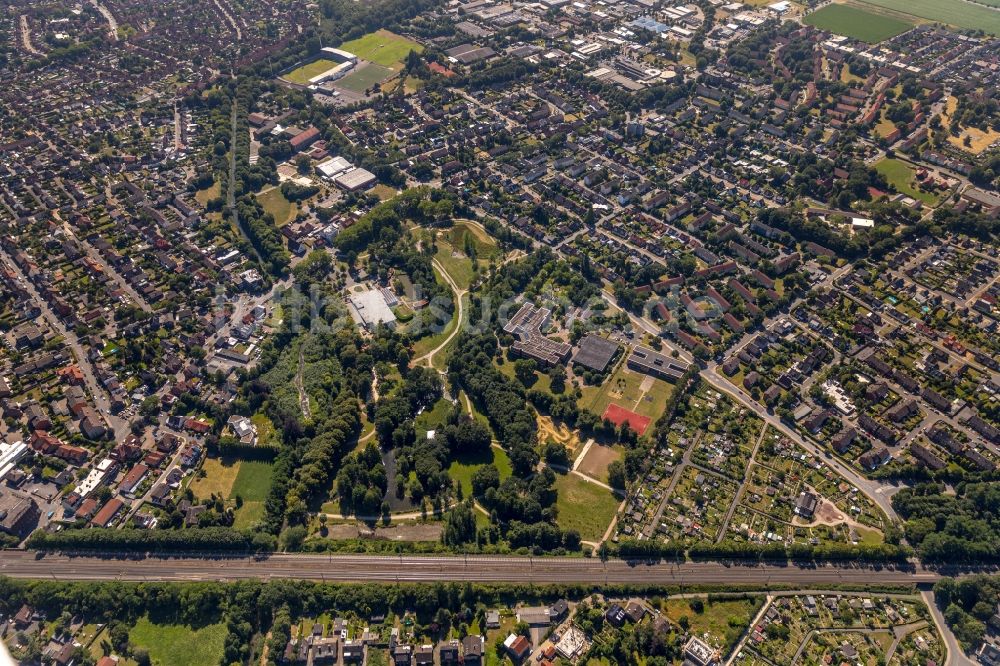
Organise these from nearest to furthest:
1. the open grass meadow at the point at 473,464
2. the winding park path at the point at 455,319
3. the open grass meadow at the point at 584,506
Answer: the open grass meadow at the point at 584,506
the open grass meadow at the point at 473,464
the winding park path at the point at 455,319

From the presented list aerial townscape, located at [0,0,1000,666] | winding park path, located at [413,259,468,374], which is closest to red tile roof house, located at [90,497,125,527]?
aerial townscape, located at [0,0,1000,666]

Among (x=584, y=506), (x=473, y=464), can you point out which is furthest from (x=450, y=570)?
(x=584, y=506)

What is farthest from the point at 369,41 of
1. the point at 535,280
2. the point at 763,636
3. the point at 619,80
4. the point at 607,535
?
the point at 763,636

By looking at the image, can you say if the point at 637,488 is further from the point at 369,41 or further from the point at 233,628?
the point at 369,41

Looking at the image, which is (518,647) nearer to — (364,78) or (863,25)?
(364,78)

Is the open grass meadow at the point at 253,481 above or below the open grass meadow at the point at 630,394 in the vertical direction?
below

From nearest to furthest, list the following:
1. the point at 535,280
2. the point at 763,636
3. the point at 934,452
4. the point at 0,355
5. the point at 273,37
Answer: the point at 763,636
the point at 934,452
the point at 0,355
the point at 535,280
the point at 273,37

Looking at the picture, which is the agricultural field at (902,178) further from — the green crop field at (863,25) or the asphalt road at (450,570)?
the asphalt road at (450,570)

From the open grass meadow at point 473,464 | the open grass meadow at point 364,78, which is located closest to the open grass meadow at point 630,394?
the open grass meadow at point 473,464
